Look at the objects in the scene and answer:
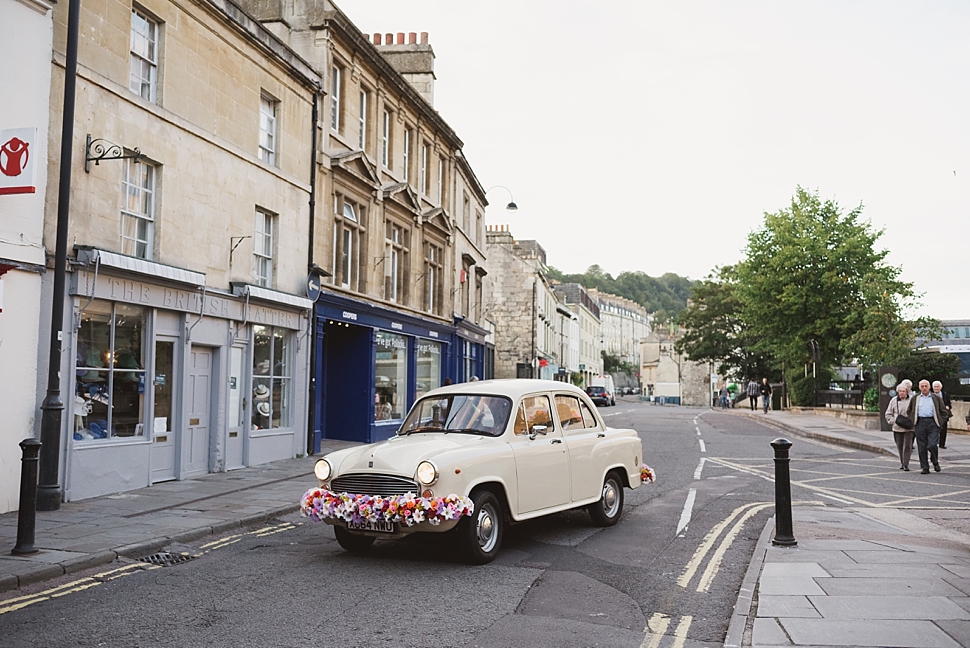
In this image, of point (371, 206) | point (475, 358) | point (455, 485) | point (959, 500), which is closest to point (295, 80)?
point (371, 206)

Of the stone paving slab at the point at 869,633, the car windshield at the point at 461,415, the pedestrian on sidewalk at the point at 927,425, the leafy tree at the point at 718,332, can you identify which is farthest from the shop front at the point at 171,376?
the leafy tree at the point at 718,332

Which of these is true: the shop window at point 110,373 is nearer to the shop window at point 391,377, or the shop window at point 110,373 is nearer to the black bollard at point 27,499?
the black bollard at point 27,499

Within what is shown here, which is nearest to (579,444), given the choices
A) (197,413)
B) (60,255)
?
→ (60,255)

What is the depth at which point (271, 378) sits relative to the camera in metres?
17.2

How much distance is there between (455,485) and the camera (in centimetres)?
752

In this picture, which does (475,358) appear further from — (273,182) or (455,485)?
(455,485)

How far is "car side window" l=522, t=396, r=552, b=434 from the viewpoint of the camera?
8.95 m

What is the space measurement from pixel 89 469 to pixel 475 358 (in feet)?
78.9

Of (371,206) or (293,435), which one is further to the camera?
(371,206)

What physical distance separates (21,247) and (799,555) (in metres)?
9.69

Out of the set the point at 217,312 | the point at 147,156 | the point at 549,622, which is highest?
the point at 147,156

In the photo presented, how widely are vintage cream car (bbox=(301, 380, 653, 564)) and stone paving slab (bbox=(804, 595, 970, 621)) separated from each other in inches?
116

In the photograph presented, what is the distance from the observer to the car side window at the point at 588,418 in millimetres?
9984

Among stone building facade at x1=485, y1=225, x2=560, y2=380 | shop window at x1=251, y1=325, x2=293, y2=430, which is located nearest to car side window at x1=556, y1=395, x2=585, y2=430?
shop window at x1=251, y1=325, x2=293, y2=430
